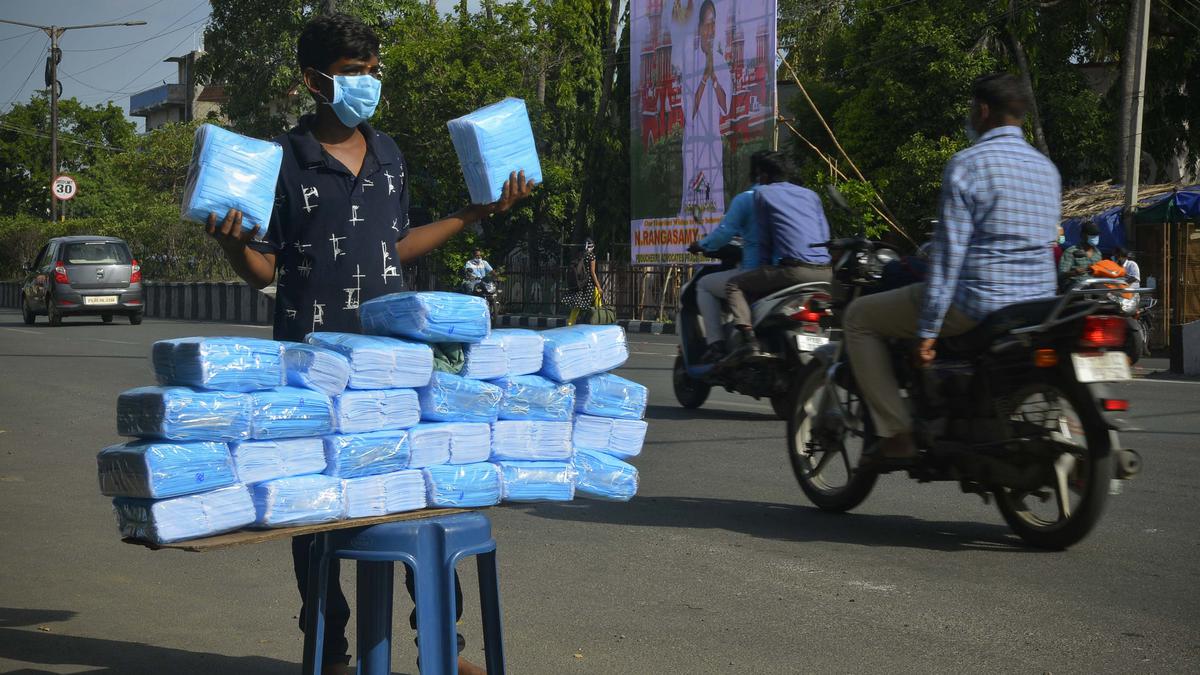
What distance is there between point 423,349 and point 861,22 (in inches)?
1124

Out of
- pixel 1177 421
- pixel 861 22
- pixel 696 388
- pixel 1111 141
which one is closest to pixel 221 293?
pixel 861 22

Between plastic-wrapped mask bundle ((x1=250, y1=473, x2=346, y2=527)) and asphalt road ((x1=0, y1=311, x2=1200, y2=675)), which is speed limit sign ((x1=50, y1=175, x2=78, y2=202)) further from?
plastic-wrapped mask bundle ((x1=250, y1=473, x2=346, y2=527))

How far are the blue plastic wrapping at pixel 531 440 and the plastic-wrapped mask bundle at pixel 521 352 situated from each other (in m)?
0.13

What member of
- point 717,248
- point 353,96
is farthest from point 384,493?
point 717,248

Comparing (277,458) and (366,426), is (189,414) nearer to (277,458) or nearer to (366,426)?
(277,458)

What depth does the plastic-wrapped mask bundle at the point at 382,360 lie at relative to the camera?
9.77ft

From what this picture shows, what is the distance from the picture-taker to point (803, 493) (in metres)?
7.01

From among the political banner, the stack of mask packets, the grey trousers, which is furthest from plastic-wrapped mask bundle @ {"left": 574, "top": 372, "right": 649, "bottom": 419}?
the political banner

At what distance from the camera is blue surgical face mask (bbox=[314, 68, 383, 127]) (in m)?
3.49

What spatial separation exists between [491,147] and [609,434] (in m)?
0.79

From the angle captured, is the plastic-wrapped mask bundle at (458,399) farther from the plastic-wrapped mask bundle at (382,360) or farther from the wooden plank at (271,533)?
the wooden plank at (271,533)

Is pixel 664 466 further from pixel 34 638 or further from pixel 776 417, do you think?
pixel 34 638

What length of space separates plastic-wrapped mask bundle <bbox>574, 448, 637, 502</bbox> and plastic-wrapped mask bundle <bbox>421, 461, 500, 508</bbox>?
25 centimetres

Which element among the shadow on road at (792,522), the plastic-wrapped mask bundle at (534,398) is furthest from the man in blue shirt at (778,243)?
the plastic-wrapped mask bundle at (534,398)
